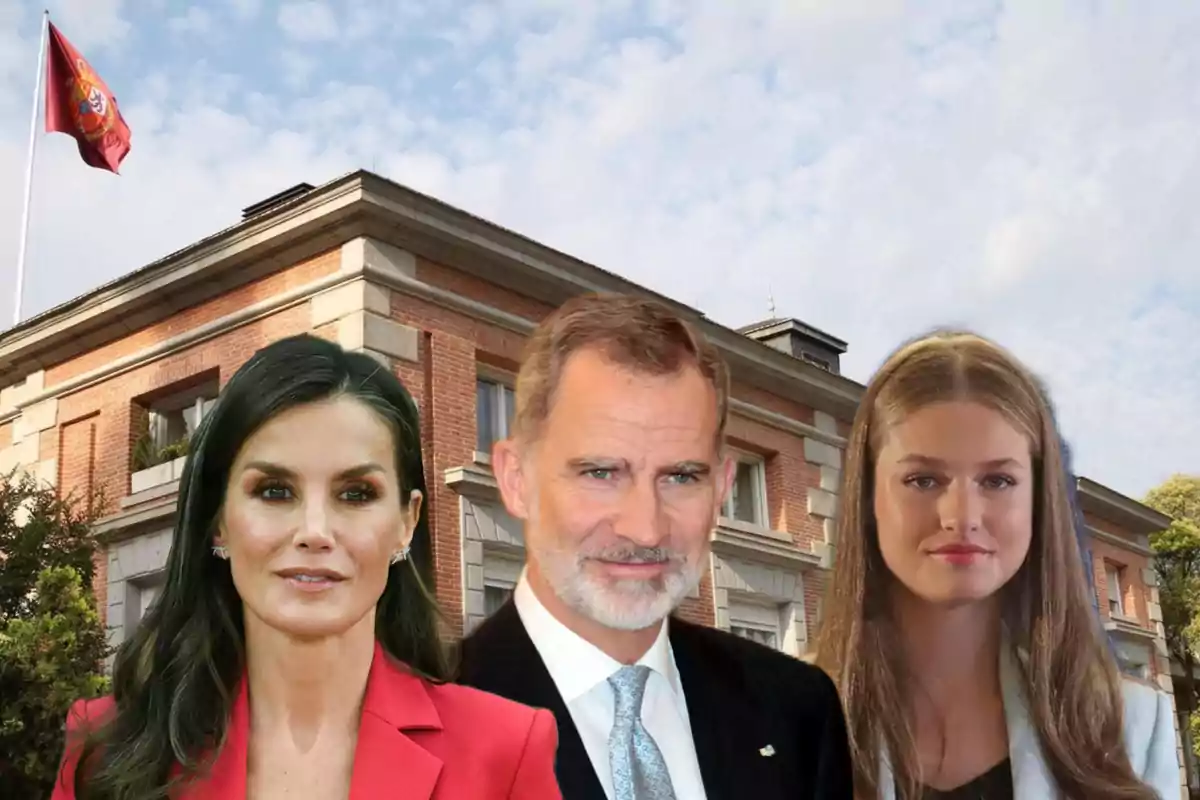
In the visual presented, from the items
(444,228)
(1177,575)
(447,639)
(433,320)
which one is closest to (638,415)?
(447,639)

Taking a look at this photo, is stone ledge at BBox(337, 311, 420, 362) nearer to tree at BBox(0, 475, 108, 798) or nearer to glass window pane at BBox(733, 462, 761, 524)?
tree at BBox(0, 475, 108, 798)

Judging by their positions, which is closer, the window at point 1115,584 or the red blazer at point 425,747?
the red blazer at point 425,747

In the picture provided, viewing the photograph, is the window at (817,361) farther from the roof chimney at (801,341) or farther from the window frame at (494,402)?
the window frame at (494,402)

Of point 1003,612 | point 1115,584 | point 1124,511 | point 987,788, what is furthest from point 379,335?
point 1115,584

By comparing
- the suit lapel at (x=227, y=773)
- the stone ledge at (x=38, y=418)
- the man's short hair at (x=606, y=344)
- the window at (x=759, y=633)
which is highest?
the stone ledge at (x=38, y=418)

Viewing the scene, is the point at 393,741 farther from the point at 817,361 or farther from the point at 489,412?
the point at 489,412

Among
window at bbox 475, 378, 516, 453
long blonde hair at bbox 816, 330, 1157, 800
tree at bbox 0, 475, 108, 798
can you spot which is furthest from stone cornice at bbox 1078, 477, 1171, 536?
long blonde hair at bbox 816, 330, 1157, 800

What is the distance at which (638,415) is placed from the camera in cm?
200

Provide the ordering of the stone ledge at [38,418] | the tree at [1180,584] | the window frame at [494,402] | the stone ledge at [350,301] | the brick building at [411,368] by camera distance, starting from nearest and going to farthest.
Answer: the brick building at [411,368] → the stone ledge at [350,301] → the window frame at [494,402] → the stone ledge at [38,418] → the tree at [1180,584]

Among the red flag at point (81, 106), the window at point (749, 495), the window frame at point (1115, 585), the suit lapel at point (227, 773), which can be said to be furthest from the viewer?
the window frame at point (1115, 585)

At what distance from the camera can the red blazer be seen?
165 cm

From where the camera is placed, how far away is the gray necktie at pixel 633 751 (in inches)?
76.9

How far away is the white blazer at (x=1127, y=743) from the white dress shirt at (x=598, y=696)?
57 centimetres

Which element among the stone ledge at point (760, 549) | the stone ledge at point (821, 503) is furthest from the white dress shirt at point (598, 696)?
the stone ledge at point (821, 503)
